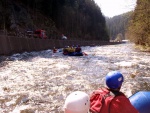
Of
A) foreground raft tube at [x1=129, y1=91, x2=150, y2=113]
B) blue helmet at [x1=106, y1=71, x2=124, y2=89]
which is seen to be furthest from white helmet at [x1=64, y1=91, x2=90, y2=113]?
foreground raft tube at [x1=129, y1=91, x2=150, y2=113]

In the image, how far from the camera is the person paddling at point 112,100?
3.04m

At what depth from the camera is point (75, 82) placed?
8188 millimetres

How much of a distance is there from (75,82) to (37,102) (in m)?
2.47

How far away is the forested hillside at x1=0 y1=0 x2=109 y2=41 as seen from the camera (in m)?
28.2

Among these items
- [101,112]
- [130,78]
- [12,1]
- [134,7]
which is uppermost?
[12,1]

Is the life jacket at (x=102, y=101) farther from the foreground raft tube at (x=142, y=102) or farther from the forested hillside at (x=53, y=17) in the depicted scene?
the forested hillside at (x=53, y=17)

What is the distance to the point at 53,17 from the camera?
44.5 m

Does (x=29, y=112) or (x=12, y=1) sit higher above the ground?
(x=12, y=1)

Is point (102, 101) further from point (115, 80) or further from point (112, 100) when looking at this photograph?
point (115, 80)

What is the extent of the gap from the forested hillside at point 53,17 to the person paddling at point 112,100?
63.3 ft

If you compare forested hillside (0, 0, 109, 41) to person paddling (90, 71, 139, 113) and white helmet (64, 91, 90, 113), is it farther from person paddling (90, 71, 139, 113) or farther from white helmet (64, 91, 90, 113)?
white helmet (64, 91, 90, 113)

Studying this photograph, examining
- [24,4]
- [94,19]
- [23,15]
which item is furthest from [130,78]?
[94,19]

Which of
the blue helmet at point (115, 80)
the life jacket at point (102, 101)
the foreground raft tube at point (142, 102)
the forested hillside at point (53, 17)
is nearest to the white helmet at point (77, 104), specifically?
the life jacket at point (102, 101)

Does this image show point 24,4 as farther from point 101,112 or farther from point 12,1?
point 101,112
